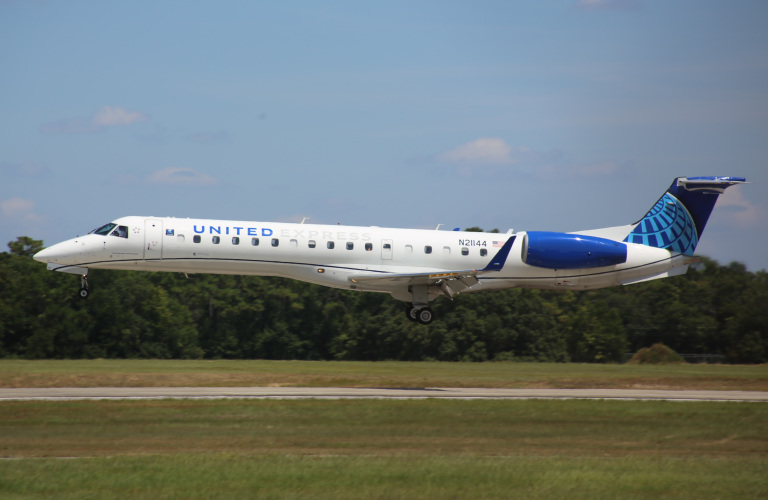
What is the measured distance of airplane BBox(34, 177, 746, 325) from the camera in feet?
95.6

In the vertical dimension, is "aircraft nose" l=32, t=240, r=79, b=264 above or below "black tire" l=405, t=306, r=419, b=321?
above

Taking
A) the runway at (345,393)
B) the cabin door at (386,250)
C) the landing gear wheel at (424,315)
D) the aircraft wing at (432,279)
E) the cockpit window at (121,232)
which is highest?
the cockpit window at (121,232)

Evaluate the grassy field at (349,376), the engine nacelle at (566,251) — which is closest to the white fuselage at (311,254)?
the engine nacelle at (566,251)

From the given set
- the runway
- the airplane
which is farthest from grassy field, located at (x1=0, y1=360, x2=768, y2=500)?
the airplane

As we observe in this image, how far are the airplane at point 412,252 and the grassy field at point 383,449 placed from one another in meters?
8.41

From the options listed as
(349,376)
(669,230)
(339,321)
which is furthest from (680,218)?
(339,321)

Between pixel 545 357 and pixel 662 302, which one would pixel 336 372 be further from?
pixel 662 302

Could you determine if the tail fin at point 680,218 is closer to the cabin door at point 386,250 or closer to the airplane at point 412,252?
the airplane at point 412,252

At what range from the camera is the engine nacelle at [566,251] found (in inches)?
1228

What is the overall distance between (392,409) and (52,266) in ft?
46.7

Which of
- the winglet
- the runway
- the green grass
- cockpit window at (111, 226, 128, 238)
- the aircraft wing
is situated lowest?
the green grass

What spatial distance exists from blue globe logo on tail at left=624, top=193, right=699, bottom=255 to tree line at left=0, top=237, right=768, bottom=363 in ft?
55.0

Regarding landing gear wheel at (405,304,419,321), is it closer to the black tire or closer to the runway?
the black tire

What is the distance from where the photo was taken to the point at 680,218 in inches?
1324
